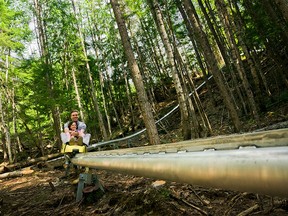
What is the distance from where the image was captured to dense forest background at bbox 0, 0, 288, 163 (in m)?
9.80

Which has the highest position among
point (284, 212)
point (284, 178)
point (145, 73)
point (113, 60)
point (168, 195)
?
point (113, 60)

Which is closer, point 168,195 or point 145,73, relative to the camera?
point 168,195

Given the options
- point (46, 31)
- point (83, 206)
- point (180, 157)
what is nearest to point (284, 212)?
point (180, 157)

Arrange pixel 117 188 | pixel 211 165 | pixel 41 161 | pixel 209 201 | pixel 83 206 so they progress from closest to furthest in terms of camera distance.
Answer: pixel 211 165 → pixel 209 201 → pixel 83 206 → pixel 117 188 → pixel 41 161

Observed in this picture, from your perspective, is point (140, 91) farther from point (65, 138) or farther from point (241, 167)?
point (241, 167)

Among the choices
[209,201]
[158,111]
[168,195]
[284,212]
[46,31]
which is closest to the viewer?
[284,212]

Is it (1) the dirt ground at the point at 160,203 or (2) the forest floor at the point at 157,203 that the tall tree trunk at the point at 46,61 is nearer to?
(2) the forest floor at the point at 157,203

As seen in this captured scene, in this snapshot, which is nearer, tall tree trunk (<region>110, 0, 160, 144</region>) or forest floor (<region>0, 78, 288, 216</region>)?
forest floor (<region>0, 78, 288, 216</region>)

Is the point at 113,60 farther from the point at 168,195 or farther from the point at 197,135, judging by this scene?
the point at 168,195

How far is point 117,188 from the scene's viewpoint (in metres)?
5.32

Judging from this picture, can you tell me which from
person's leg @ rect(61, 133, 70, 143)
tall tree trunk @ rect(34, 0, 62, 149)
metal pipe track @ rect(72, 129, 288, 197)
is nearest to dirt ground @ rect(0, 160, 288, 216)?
person's leg @ rect(61, 133, 70, 143)

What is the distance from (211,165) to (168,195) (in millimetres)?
2821

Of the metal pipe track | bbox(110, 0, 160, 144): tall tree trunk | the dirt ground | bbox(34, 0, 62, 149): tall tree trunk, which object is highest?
bbox(34, 0, 62, 149): tall tree trunk

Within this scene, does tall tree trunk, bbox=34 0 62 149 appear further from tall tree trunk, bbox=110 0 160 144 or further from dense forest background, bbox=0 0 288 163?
tall tree trunk, bbox=110 0 160 144
